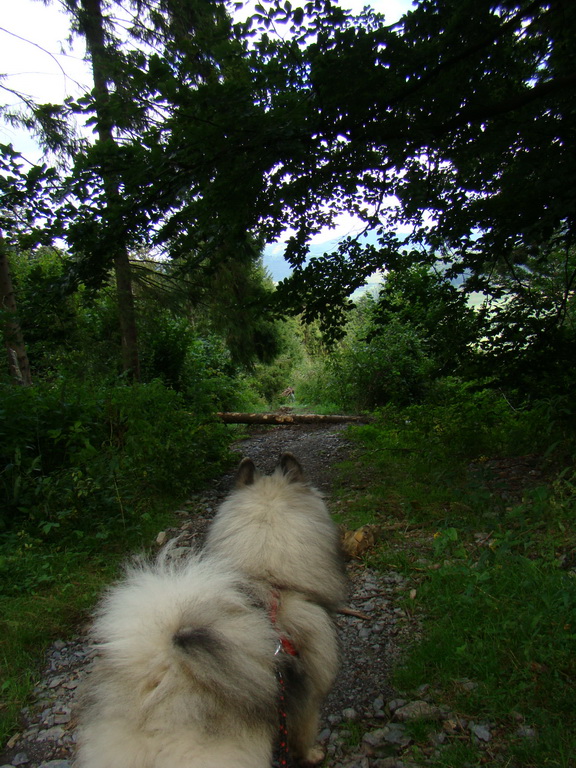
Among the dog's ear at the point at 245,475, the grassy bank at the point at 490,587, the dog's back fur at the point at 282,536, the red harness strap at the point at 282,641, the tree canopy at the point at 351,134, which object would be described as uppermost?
the tree canopy at the point at 351,134

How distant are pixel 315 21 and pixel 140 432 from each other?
169 inches

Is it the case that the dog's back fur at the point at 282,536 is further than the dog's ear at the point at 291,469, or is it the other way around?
the dog's ear at the point at 291,469

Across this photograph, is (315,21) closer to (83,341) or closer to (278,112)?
(278,112)

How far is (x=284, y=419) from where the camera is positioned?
1041 cm

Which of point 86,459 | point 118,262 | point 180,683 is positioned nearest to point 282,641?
point 180,683

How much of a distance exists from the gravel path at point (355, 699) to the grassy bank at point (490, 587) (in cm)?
12

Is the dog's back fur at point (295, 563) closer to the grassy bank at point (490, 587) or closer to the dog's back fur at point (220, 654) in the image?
the dog's back fur at point (220, 654)

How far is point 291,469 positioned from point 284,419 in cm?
773

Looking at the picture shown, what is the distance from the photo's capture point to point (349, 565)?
375cm

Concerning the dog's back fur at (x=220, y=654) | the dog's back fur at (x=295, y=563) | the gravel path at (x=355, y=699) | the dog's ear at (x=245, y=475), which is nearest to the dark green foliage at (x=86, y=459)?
the gravel path at (x=355, y=699)

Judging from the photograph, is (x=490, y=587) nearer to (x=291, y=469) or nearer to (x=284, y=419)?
(x=291, y=469)

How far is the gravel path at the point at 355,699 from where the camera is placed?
2125 mm

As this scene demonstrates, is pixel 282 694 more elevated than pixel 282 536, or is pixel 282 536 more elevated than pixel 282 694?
pixel 282 536

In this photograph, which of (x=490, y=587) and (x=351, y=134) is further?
(x=351, y=134)
